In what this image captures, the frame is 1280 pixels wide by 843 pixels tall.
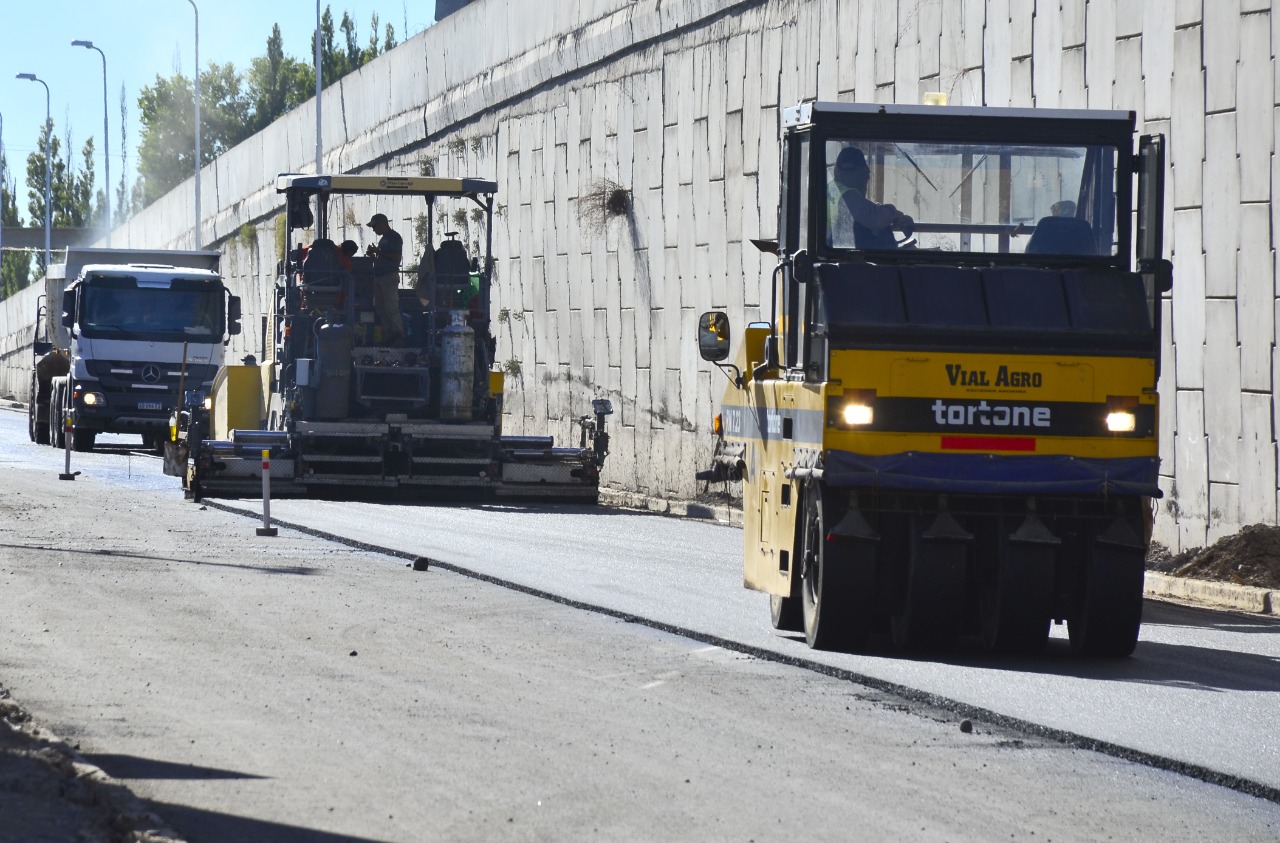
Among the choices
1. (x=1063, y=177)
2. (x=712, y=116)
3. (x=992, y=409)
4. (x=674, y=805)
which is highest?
(x=712, y=116)

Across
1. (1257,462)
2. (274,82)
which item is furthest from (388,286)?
(274,82)

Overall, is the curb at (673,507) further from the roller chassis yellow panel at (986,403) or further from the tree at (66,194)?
the tree at (66,194)

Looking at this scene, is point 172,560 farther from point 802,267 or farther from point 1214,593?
point 1214,593

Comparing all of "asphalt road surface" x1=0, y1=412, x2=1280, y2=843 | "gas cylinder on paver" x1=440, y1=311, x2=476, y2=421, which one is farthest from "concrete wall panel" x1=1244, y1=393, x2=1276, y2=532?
"gas cylinder on paver" x1=440, y1=311, x2=476, y2=421

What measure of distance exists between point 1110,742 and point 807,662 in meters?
2.42

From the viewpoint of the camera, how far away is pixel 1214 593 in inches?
569

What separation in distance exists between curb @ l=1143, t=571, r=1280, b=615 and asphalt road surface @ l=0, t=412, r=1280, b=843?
0.67 m

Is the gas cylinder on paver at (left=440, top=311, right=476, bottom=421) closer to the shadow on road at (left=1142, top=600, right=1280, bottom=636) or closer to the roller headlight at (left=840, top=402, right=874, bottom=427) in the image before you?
the shadow on road at (left=1142, top=600, right=1280, bottom=636)

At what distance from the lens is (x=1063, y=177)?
452 inches

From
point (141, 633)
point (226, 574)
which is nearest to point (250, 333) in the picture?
point (226, 574)

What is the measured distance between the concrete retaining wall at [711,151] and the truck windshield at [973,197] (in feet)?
16.8

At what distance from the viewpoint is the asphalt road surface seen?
688cm

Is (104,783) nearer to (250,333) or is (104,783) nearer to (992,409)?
(992,409)

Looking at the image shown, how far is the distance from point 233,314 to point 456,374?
1070 cm
